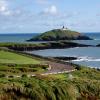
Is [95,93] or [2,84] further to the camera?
[95,93]

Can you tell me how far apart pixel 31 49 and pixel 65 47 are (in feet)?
66.9

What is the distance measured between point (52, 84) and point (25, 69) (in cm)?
2827

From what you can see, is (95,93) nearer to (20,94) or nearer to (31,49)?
(20,94)

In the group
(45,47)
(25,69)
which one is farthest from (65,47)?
(25,69)

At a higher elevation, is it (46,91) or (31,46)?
(46,91)

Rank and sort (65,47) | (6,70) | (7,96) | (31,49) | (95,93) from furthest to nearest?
1. (65,47)
2. (31,49)
3. (6,70)
4. (95,93)
5. (7,96)

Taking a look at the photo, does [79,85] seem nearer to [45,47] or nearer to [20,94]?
[20,94]

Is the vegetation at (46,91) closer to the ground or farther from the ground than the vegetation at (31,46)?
farther from the ground

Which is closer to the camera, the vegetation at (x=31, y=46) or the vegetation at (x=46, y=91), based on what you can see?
the vegetation at (x=46, y=91)

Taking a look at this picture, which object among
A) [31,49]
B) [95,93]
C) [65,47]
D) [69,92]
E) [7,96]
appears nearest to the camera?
[7,96]

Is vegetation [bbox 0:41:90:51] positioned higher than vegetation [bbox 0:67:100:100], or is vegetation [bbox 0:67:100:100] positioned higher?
vegetation [bbox 0:67:100:100]

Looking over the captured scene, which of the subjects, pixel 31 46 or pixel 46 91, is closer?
pixel 46 91

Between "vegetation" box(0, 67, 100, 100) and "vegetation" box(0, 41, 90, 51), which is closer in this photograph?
"vegetation" box(0, 67, 100, 100)

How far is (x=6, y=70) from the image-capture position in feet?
170
